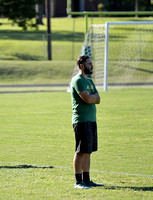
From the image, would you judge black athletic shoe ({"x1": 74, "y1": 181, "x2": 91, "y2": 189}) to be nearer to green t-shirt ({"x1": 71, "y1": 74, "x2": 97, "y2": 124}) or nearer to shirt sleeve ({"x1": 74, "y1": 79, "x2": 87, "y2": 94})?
green t-shirt ({"x1": 71, "y1": 74, "x2": 97, "y2": 124})

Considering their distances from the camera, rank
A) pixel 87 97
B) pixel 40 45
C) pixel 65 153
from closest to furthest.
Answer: pixel 87 97, pixel 65 153, pixel 40 45

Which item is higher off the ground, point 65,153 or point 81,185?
point 81,185

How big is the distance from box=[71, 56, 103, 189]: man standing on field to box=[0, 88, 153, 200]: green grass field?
1.04ft

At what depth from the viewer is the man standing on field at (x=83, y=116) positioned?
6.87 metres

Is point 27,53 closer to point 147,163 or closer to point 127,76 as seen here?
point 127,76

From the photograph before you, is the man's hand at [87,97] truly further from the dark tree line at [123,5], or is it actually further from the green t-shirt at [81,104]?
the dark tree line at [123,5]

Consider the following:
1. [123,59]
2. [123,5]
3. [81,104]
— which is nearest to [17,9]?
[123,59]

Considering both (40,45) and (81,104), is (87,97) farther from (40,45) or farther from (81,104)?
(40,45)

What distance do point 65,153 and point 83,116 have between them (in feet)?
9.20

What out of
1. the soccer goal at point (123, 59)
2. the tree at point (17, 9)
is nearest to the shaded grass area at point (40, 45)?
the tree at point (17, 9)

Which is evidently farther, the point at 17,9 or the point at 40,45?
the point at 40,45

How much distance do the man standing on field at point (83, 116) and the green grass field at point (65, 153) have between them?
0.32 metres

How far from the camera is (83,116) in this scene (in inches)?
272

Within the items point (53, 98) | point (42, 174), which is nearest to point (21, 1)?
point (53, 98)
